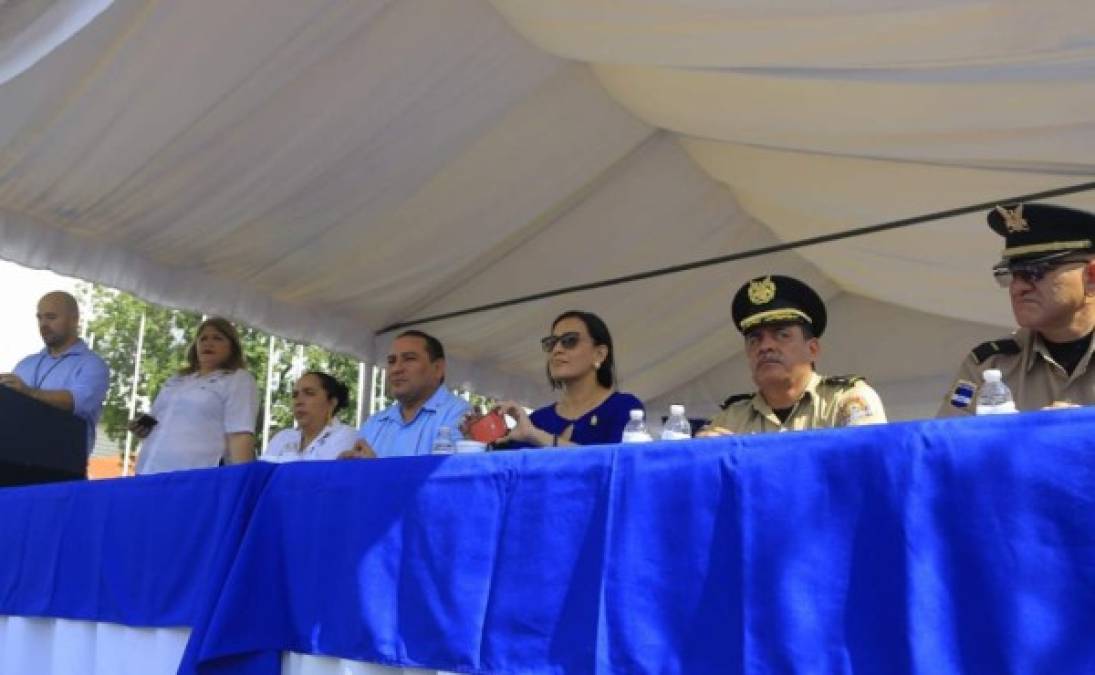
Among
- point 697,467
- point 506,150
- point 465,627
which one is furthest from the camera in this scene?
point 506,150

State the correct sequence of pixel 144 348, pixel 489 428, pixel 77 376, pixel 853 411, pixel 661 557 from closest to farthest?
pixel 661 557 → pixel 853 411 → pixel 489 428 → pixel 77 376 → pixel 144 348

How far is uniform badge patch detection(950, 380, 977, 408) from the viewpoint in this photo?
2180 mm

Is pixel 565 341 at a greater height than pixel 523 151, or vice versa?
pixel 523 151

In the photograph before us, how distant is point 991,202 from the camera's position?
441cm

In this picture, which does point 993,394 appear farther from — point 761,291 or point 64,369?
point 64,369

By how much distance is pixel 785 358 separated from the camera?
258cm

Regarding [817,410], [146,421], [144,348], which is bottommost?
[817,410]

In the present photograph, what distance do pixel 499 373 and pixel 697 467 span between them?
5.33 meters

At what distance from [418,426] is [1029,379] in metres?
1.91

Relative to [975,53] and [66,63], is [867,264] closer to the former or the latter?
[975,53]

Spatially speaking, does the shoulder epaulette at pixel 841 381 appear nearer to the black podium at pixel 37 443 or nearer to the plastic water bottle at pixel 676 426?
the plastic water bottle at pixel 676 426

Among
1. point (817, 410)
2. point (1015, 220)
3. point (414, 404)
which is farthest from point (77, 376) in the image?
point (1015, 220)

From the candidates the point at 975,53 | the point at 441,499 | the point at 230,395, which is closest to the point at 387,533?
the point at 441,499

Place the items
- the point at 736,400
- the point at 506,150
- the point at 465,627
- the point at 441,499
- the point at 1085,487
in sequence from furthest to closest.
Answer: the point at 506,150, the point at 736,400, the point at 441,499, the point at 465,627, the point at 1085,487
